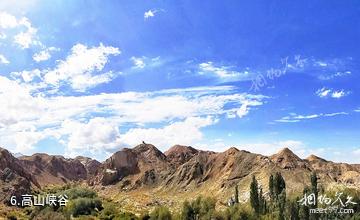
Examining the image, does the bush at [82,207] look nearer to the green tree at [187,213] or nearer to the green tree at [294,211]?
the green tree at [187,213]

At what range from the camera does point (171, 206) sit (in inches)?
7564

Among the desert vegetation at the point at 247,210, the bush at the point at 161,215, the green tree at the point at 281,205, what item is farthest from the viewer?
the bush at the point at 161,215

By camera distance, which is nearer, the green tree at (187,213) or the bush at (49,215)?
the green tree at (187,213)

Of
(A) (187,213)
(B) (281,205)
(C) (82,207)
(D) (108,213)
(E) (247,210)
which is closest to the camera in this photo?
(B) (281,205)

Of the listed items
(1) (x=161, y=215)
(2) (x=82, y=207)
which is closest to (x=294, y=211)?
(1) (x=161, y=215)

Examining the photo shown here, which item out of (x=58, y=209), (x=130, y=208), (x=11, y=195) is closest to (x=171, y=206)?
(x=130, y=208)

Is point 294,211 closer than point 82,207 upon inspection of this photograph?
Yes

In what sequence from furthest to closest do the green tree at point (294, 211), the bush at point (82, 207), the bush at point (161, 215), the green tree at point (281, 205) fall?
1. the bush at point (82, 207)
2. the bush at point (161, 215)
3. the green tree at point (294, 211)
4. the green tree at point (281, 205)

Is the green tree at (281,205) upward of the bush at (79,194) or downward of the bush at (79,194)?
downward

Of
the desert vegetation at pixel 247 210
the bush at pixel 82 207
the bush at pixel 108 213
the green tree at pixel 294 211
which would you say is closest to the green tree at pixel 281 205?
the desert vegetation at pixel 247 210

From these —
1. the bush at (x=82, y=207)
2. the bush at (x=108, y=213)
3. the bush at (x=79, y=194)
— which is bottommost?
the bush at (x=108, y=213)

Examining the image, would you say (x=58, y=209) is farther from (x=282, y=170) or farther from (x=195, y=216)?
(x=282, y=170)

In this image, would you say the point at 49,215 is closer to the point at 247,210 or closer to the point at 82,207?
the point at 82,207

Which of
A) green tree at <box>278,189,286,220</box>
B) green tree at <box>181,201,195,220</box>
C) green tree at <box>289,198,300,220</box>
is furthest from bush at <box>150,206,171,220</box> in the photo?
green tree at <box>289,198,300,220</box>
